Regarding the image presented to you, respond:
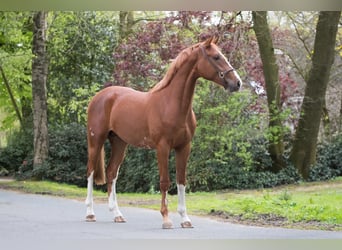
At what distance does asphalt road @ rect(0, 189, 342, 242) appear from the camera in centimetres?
518

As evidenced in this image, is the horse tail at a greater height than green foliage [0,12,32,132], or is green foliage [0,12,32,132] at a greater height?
green foliage [0,12,32,132]

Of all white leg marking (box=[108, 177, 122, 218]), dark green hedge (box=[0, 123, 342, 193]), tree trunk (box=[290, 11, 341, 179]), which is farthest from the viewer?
tree trunk (box=[290, 11, 341, 179])

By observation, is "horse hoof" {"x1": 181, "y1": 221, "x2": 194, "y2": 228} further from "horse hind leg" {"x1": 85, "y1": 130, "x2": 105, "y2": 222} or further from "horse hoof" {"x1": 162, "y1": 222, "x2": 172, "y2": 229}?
"horse hind leg" {"x1": 85, "y1": 130, "x2": 105, "y2": 222}

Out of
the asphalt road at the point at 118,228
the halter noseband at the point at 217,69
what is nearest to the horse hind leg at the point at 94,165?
the asphalt road at the point at 118,228

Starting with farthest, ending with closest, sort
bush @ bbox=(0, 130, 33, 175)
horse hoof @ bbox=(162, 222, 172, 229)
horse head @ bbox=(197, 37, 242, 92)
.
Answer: bush @ bbox=(0, 130, 33, 175) → horse hoof @ bbox=(162, 222, 172, 229) → horse head @ bbox=(197, 37, 242, 92)

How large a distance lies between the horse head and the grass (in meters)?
1.26

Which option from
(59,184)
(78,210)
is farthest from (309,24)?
(78,210)

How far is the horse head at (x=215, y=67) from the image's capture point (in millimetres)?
5051

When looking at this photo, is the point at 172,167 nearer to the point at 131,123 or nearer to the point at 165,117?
the point at 131,123

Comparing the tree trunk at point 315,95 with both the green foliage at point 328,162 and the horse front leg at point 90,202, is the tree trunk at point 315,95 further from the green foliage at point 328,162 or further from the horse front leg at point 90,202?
the horse front leg at point 90,202

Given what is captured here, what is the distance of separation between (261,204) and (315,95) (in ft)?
9.16

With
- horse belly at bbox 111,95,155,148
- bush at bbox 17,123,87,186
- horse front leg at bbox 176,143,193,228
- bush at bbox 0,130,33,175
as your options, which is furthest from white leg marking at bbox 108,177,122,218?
bush at bbox 0,130,33,175

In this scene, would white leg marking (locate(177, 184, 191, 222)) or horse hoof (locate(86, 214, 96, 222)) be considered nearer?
white leg marking (locate(177, 184, 191, 222))

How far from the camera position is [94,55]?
30.3 feet
